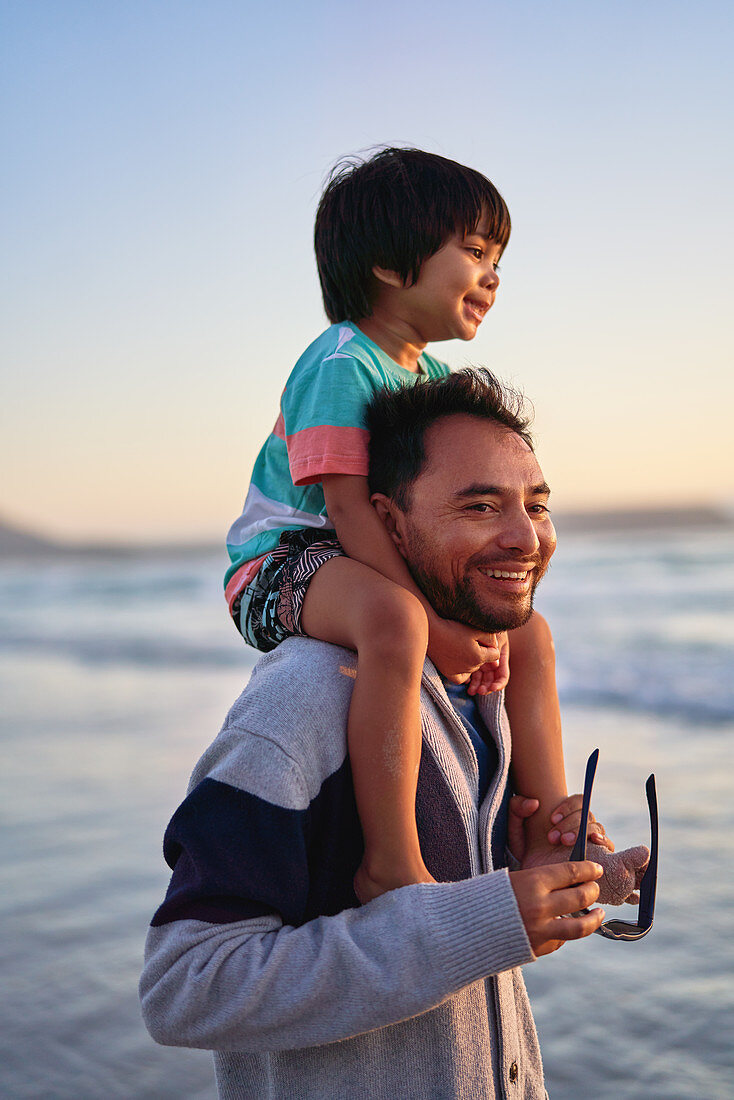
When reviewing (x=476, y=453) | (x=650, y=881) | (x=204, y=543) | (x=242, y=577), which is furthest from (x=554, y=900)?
(x=204, y=543)

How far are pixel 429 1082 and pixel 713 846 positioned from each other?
163 inches

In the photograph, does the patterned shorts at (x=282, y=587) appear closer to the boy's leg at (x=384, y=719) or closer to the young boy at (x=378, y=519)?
the young boy at (x=378, y=519)

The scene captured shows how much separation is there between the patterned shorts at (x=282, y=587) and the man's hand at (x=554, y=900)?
68 centimetres

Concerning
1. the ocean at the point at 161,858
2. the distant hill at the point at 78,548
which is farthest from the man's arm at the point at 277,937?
the distant hill at the point at 78,548

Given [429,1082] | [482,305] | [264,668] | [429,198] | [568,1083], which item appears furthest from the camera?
[568,1083]

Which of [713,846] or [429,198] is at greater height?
[429,198]

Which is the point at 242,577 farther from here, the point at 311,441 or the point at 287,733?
the point at 287,733

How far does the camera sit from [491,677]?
1973 mm

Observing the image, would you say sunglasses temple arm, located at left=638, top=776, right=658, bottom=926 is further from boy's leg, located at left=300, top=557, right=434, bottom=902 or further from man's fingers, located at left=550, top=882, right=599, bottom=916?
boy's leg, located at left=300, top=557, right=434, bottom=902

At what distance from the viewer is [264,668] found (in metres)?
1.79

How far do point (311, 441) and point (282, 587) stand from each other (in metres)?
0.32

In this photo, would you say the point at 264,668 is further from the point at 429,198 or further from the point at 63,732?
the point at 63,732

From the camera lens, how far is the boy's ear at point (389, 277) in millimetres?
2414

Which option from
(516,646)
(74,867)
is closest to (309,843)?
(516,646)
